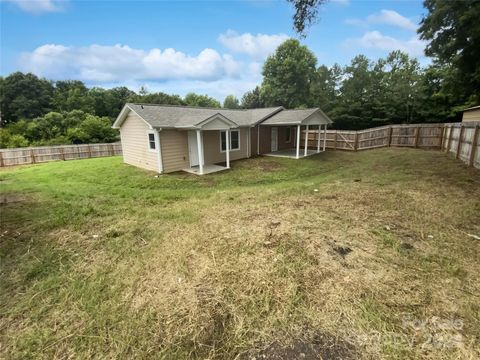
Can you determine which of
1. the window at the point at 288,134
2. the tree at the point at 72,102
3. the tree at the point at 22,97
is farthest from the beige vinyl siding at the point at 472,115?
the tree at the point at 22,97

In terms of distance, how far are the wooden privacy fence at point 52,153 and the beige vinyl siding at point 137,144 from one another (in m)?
9.55

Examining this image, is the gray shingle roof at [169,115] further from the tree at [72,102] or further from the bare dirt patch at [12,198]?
the tree at [72,102]

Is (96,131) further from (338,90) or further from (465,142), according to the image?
(338,90)

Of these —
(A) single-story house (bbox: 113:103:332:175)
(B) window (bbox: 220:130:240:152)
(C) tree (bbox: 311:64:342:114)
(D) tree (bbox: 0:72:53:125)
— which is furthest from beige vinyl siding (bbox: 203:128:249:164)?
(D) tree (bbox: 0:72:53:125)

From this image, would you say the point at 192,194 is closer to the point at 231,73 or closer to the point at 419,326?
the point at 419,326

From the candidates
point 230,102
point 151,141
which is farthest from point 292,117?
point 230,102

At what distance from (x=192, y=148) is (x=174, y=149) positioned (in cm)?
107

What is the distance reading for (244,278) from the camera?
337 cm

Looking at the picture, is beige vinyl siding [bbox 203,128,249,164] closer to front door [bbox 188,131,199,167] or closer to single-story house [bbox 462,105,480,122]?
front door [bbox 188,131,199,167]

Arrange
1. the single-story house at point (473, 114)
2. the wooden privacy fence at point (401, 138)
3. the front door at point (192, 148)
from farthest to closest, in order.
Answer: the wooden privacy fence at point (401, 138) < the single-story house at point (473, 114) < the front door at point (192, 148)

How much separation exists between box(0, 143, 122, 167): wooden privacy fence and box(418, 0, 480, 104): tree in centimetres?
2304

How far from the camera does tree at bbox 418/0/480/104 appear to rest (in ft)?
22.0

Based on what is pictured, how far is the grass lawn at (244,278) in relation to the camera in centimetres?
243

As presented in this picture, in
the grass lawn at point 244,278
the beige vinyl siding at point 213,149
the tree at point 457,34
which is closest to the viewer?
the grass lawn at point 244,278
